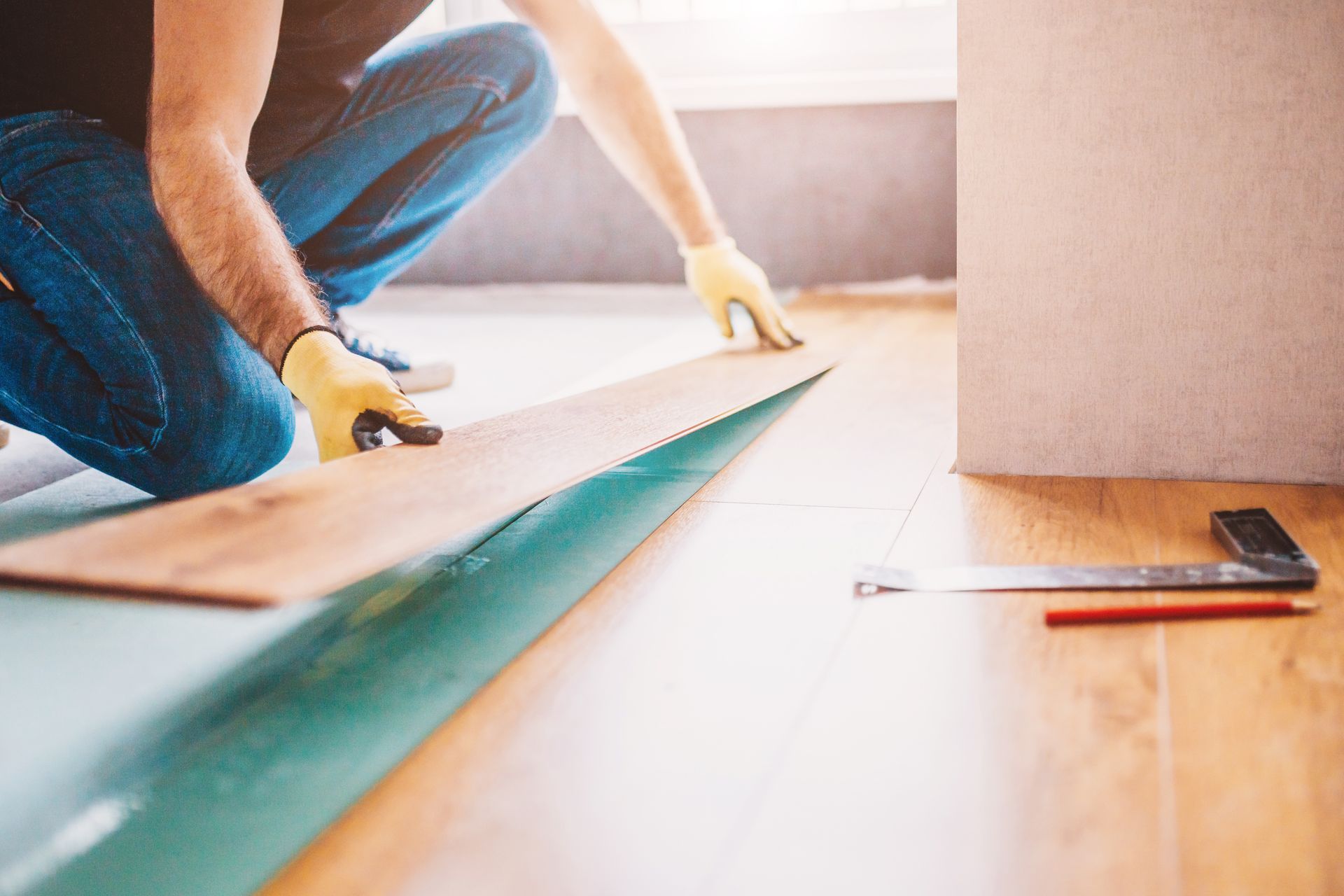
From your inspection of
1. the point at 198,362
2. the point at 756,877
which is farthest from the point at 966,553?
the point at 198,362

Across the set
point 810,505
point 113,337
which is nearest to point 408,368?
point 113,337

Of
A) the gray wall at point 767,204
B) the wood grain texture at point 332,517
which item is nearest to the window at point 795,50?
the gray wall at point 767,204

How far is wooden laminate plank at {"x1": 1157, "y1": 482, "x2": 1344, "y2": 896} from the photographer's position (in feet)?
1.98

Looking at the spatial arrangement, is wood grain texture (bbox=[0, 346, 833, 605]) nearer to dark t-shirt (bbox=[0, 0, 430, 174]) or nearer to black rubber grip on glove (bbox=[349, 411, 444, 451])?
black rubber grip on glove (bbox=[349, 411, 444, 451])

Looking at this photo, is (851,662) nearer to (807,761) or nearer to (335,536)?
(807,761)

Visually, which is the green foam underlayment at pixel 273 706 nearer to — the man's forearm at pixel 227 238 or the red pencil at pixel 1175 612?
the man's forearm at pixel 227 238

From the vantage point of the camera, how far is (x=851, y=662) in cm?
86

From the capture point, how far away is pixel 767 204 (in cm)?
299

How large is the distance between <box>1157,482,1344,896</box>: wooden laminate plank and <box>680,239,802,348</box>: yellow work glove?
1.00 m

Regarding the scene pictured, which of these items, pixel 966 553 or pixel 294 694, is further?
pixel 966 553

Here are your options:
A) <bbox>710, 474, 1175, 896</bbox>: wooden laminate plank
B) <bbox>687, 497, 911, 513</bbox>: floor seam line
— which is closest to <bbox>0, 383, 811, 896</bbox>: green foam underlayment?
<bbox>687, 497, 911, 513</bbox>: floor seam line

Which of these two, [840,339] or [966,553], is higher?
[840,339]

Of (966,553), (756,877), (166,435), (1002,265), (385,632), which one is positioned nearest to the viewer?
(756,877)

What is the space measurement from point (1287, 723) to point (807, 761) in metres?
0.33
